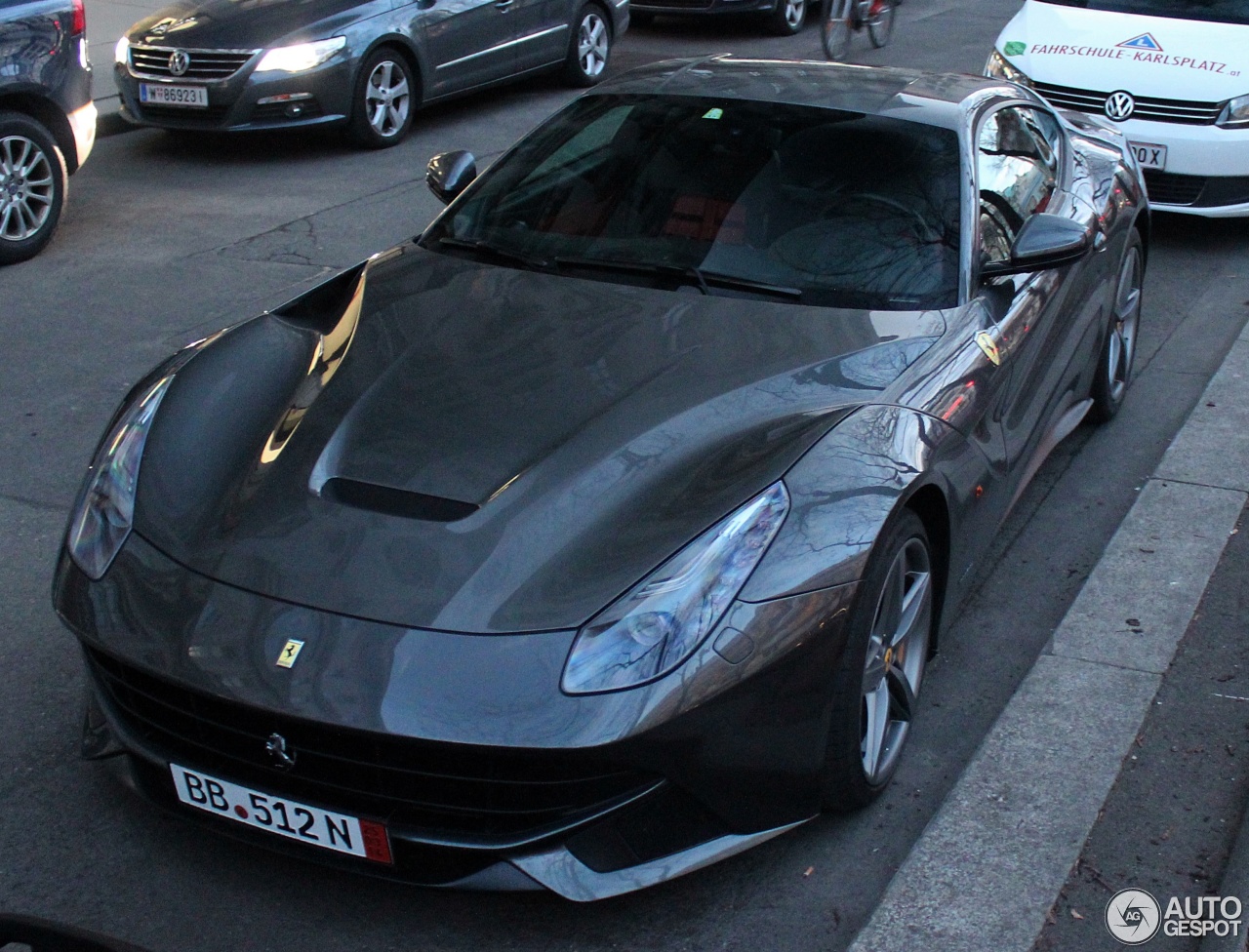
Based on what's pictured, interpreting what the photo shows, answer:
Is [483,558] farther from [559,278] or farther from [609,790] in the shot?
[559,278]

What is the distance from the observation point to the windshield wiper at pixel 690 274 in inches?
154

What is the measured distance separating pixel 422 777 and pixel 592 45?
1023 cm

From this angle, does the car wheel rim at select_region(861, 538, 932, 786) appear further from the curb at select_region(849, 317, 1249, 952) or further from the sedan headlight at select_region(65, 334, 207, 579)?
the sedan headlight at select_region(65, 334, 207, 579)


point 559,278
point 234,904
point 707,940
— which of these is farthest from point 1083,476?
point 234,904

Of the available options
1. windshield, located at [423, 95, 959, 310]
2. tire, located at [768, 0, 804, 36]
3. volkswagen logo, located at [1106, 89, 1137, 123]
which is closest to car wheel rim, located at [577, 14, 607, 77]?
tire, located at [768, 0, 804, 36]

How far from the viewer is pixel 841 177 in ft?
13.8

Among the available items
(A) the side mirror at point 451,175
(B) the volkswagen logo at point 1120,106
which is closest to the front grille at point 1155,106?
(B) the volkswagen logo at point 1120,106

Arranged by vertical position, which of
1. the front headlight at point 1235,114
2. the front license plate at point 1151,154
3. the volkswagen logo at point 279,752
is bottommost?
the front license plate at point 1151,154

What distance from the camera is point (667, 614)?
2.84m

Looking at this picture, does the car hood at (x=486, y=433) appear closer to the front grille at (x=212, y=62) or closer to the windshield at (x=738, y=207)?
the windshield at (x=738, y=207)

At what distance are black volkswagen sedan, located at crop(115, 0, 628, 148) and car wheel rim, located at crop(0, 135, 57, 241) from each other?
177 cm

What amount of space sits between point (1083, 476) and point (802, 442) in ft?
8.08

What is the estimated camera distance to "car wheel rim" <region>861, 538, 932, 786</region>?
3.32m

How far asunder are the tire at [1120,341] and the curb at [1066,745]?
41cm
